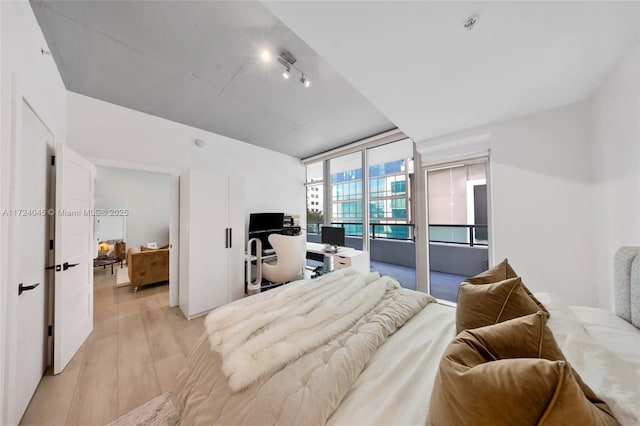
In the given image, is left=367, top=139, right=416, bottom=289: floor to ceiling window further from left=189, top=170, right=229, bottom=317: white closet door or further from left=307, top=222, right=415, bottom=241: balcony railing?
left=189, top=170, right=229, bottom=317: white closet door

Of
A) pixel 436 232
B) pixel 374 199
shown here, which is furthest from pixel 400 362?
pixel 436 232

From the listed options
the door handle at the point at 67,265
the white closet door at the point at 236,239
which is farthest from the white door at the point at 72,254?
the white closet door at the point at 236,239

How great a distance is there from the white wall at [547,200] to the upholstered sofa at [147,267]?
17.0 ft

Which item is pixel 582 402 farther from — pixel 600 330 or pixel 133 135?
pixel 133 135

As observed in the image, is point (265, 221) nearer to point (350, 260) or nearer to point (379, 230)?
point (350, 260)

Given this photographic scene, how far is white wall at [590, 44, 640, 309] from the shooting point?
140 cm

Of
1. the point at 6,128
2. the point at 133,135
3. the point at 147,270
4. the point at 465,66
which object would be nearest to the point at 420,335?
the point at 465,66

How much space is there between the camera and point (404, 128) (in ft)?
8.50

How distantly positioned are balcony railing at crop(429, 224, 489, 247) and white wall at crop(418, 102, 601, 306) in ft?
5.03

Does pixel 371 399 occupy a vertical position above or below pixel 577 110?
below

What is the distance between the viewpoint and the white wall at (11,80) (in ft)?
3.49

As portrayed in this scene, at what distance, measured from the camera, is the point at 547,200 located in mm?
2094

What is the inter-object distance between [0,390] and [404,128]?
146 inches

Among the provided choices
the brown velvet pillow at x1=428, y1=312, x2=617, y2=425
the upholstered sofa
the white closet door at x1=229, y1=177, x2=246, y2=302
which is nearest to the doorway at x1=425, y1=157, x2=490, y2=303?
the brown velvet pillow at x1=428, y1=312, x2=617, y2=425
